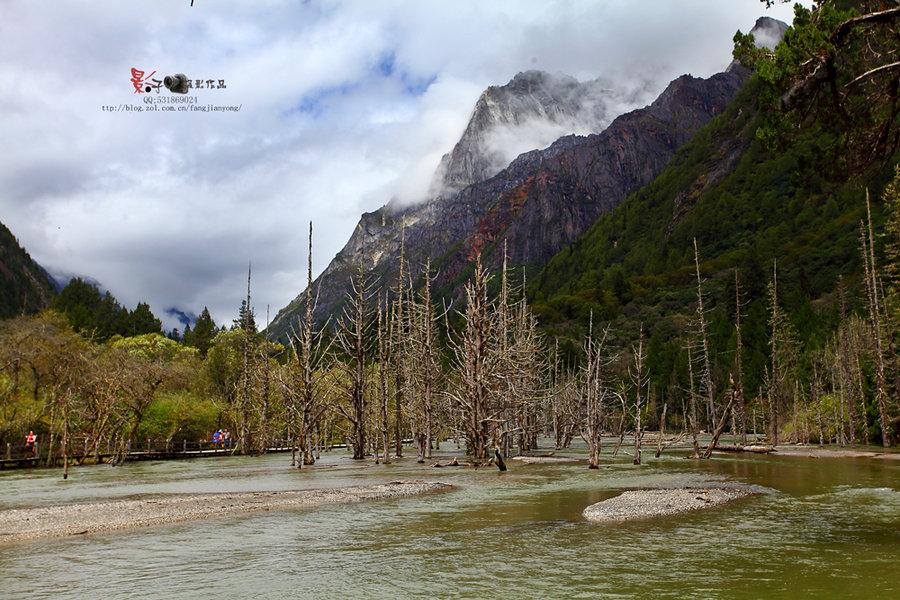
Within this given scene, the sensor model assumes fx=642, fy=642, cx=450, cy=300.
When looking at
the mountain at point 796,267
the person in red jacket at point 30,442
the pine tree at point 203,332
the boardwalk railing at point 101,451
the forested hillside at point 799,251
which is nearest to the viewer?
the forested hillside at point 799,251

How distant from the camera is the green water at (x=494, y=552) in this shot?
44.1 ft

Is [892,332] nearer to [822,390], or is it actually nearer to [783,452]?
[783,452]

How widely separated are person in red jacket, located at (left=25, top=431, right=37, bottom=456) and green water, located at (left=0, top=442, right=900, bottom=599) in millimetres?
30190

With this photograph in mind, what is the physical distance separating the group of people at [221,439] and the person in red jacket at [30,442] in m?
20.6

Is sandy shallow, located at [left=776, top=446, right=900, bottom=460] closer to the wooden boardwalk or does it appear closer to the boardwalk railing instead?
the boardwalk railing

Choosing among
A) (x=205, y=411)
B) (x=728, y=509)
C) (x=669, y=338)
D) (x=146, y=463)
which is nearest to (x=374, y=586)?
(x=728, y=509)

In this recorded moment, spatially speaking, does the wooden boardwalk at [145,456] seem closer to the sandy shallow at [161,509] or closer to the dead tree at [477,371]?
the sandy shallow at [161,509]

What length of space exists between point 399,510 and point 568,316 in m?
165

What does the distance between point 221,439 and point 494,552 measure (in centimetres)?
6687

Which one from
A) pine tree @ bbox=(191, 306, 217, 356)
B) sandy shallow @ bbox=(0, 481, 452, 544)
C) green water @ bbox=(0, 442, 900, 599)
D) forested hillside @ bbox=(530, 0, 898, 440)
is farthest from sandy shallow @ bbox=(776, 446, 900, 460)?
pine tree @ bbox=(191, 306, 217, 356)

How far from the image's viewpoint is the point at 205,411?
250 feet

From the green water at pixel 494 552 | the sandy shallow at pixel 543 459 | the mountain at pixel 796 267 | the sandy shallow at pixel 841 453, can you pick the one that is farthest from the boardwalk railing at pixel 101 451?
the mountain at pixel 796 267

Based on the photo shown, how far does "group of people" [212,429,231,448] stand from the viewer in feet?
249

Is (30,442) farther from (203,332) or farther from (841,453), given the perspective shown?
(203,332)
